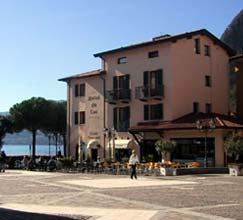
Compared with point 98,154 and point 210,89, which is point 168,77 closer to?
point 210,89

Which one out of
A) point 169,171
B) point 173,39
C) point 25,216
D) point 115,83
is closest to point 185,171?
point 169,171

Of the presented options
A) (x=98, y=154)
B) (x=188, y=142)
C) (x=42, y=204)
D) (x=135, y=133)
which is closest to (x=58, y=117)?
(x=98, y=154)

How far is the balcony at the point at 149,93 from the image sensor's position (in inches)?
1713

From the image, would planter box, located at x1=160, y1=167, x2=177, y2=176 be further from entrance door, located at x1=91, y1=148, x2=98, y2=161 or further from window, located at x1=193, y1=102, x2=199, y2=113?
entrance door, located at x1=91, y1=148, x2=98, y2=161

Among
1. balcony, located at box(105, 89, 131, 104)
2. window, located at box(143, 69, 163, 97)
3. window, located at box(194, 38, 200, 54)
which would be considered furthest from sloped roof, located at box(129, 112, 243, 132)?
window, located at box(194, 38, 200, 54)

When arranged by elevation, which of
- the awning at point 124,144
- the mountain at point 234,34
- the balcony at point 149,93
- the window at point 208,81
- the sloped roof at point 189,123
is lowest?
the awning at point 124,144

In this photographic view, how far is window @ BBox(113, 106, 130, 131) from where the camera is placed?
4691cm

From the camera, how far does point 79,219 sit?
1340 centimetres

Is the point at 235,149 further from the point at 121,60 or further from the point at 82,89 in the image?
the point at 82,89

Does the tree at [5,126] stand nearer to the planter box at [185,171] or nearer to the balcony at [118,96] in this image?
the balcony at [118,96]

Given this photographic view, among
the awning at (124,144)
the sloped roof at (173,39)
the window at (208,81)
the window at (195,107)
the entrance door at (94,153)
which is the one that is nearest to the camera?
the sloped roof at (173,39)

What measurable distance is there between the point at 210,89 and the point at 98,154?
11713 mm

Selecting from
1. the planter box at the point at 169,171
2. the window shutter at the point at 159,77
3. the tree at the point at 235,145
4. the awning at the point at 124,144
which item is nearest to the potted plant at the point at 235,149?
the tree at the point at 235,145

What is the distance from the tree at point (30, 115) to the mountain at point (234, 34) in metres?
44.5
